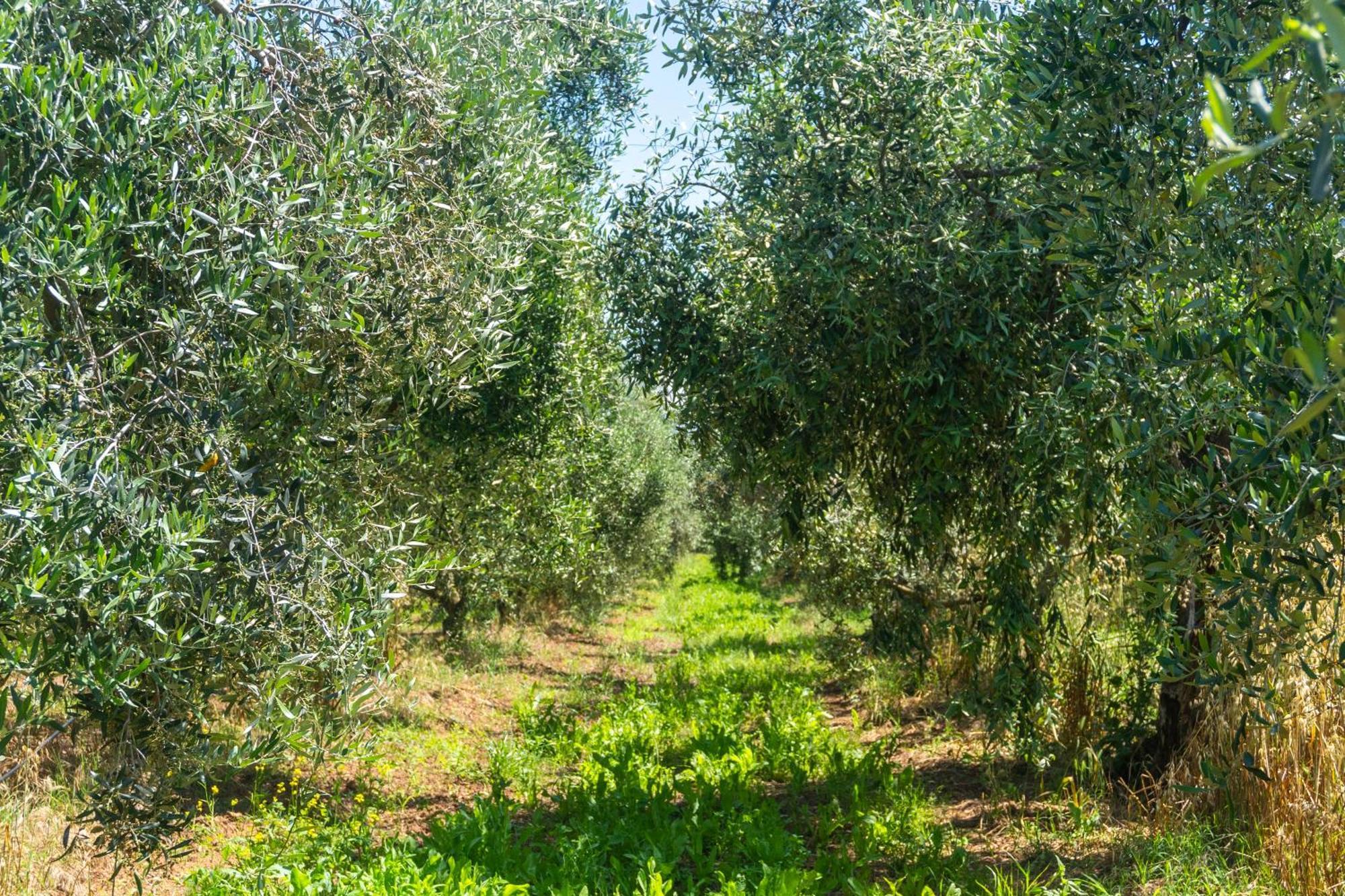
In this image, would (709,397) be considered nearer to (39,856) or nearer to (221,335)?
(221,335)

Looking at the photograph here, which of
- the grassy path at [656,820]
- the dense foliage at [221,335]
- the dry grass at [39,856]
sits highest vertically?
the dense foliage at [221,335]

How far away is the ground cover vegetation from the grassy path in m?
0.06

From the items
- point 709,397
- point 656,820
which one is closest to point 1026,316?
point 709,397

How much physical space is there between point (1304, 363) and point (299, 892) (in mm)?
5598

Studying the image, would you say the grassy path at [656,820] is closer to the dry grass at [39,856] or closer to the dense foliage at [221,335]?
the dry grass at [39,856]

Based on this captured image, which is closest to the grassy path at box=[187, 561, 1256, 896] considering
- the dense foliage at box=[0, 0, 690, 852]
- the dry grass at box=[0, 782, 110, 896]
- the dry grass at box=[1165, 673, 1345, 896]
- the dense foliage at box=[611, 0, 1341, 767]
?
the dry grass at box=[1165, 673, 1345, 896]

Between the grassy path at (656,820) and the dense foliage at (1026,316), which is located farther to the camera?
the grassy path at (656,820)

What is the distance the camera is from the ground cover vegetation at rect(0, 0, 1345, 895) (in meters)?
4.03

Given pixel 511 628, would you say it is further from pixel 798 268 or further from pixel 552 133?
pixel 798 268

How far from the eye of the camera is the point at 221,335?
447 centimetres

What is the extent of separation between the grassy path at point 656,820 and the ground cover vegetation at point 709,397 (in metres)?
0.06

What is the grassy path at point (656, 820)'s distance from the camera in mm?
5945

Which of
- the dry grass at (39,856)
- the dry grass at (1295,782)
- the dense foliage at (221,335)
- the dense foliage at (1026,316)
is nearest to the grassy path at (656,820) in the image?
the dry grass at (1295,782)

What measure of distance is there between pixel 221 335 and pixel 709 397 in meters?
3.76
